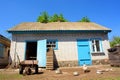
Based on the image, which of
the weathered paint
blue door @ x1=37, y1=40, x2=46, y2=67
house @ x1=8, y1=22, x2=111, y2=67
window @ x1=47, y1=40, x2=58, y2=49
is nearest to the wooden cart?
blue door @ x1=37, y1=40, x2=46, y2=67

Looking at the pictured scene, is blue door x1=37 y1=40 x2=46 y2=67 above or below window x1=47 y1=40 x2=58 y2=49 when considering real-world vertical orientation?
below

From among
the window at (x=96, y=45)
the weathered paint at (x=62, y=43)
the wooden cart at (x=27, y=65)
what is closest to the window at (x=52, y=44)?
the weathered paint at (x=62, y=43)

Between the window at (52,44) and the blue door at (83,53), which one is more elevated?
the window at (52,44)

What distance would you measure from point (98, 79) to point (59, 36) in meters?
8.35

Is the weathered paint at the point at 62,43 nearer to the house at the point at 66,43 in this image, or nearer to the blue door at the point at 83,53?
the house at the point at 66,43

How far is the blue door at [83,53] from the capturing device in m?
13.8

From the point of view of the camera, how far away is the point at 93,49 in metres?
14.4

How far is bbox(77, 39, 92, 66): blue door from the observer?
13.8m

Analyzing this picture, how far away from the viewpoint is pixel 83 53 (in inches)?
546

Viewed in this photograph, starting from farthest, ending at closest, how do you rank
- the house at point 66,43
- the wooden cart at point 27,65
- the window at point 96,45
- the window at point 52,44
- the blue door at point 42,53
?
1. the window at point 96,45
2. the window at point 52,44
3. the house at point 66,43
4. the blue door at point 42,53
5. the wooden cart at point 27,65

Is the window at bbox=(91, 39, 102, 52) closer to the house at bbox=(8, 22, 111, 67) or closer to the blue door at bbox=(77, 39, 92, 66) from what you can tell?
the house at bbox=(8, 22, 111, 67)

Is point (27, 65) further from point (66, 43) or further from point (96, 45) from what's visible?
point (96, 45)

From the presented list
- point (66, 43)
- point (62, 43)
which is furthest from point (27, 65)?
point (66, 43)

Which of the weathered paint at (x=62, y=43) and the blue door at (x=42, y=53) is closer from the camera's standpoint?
the blue door at (x=42, y=53)
